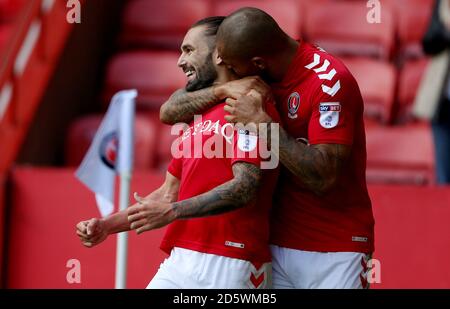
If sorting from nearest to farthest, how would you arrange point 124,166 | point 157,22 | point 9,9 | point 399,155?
1. point 124,166
2. point 399,155
3. point 157,22
4. point 9,9

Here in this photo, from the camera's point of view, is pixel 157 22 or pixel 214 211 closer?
pixel 214 211

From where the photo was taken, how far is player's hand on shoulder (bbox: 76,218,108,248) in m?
4.11

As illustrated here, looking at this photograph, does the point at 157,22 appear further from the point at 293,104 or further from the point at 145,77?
the point at 293,104

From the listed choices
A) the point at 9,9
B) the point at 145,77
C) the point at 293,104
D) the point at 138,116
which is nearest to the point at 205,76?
the point at 293,104

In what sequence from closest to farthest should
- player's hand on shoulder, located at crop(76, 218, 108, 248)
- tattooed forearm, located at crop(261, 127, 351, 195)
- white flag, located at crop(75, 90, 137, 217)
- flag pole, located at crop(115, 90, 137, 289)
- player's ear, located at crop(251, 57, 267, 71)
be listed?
tattooed forearm, located at crop(261, 127, 351, 195), player's ear, located at crop(251, 57, 267, 71), player's hand on shoulder, located at crop(76, 218, 108, 248), flag pole, located at crop(115, 90, 137, 289), white flag, located at crop(75, 90, 137, 217)

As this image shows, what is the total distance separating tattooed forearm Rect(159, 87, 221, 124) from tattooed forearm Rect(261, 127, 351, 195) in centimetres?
31

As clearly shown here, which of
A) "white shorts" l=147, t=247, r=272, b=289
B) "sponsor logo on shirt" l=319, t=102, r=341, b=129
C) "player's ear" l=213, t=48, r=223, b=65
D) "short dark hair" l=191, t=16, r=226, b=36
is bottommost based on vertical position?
"white shorts" l=147, t=247, r=272, b=289

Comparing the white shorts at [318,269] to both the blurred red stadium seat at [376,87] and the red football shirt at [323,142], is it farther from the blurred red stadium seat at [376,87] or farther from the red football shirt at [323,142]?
the blurred red stadium seat at [376,87]

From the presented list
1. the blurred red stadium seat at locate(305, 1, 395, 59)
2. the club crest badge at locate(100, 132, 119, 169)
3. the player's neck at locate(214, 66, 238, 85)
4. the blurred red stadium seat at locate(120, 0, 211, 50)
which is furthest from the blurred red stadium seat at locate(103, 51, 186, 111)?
the player's neck at locate(214, 66, 238, 85)

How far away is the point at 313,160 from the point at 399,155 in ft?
12.0

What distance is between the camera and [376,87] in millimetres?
7855

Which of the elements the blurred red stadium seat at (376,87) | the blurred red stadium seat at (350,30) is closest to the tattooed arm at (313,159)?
the blurred red stadium seat at (376,87)

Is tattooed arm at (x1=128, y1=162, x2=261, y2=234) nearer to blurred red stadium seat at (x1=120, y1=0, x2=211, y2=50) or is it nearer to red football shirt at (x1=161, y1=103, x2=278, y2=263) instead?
red football shirt at (x1=161, y1=103, x2=278, y2=263)
